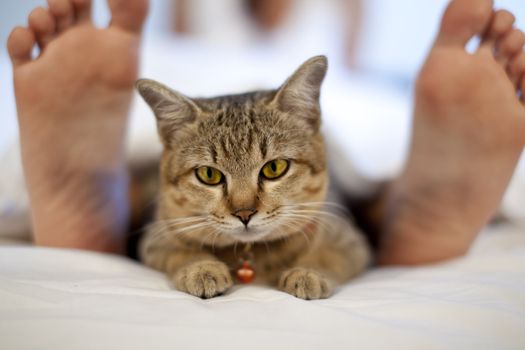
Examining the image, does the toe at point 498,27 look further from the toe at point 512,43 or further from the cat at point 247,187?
the cat at point 247,187

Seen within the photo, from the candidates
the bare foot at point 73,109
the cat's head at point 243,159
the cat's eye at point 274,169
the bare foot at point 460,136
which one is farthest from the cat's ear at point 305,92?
the bare foot at point 73,109

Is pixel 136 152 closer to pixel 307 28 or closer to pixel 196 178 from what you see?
pixel 196 178

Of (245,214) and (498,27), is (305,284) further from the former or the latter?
(498,27)

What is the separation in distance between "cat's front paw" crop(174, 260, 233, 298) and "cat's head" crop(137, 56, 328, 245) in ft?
0.34

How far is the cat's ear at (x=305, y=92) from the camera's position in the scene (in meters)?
1.12

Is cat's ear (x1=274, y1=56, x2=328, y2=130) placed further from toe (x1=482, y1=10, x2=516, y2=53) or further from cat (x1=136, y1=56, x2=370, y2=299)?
toe (x1=482, y1=10, x2=516, y2=53)

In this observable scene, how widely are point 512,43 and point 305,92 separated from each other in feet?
2.09

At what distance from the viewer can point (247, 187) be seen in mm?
1074

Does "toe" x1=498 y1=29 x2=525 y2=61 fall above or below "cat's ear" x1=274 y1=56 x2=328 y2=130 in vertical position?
above

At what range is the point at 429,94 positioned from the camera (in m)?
1.40

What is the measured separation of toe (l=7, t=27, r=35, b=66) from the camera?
1202mm

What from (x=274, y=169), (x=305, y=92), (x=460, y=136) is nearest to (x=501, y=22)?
(x=460, y=136)

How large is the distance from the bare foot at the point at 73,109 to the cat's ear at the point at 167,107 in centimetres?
26

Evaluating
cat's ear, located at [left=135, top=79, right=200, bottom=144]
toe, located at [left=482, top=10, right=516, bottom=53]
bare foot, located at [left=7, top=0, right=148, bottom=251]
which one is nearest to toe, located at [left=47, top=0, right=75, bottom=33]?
bare foot, located at [left=7, top=0, right=148, bottom=251]
